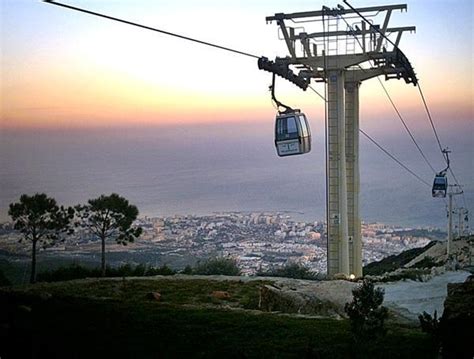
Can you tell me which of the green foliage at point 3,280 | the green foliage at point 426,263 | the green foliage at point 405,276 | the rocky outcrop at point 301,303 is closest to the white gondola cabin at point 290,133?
the rocky outcrop at point 301,303

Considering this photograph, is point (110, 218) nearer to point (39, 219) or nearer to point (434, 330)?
point (39, 219)

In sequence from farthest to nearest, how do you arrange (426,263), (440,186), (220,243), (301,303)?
(426,263)
(440,186)
(220,243)
(301,303)

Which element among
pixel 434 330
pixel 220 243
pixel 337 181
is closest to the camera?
pixel 434 330

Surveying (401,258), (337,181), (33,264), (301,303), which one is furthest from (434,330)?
(401,258)

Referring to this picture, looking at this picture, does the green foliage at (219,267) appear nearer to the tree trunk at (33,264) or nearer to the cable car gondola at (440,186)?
the tree trunk at (33,264)

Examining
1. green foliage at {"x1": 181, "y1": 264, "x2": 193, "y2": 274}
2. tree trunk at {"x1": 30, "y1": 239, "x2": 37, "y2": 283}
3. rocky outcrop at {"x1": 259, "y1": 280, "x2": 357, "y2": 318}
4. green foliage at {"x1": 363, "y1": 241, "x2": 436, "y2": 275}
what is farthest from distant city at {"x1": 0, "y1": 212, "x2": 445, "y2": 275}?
green foliage at {"x1": 363, "y1": 241, "x2": 436, "y2": 275}

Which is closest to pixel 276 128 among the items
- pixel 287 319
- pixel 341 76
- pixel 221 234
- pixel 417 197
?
pixel 287 319
